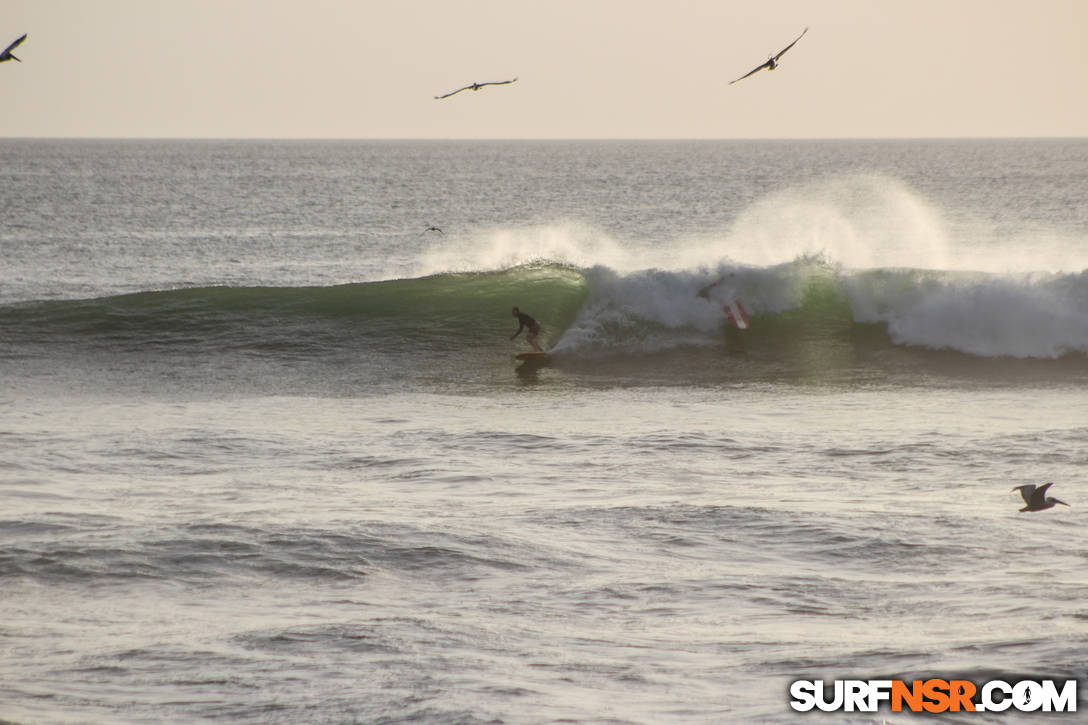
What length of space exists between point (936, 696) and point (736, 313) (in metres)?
14.4

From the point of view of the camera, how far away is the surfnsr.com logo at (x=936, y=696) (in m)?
5.96

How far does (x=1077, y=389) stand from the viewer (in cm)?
1584

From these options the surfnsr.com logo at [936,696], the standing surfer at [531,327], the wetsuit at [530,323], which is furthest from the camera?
the wetsuit at [530,323]

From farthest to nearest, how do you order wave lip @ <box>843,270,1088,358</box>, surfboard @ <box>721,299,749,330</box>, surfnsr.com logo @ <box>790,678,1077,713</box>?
surfboard @ <box>721,299,749,330</box>, wave lip @ <box>843,270,1088,358</box>, surfnsr.com logo @ <box>790,678,1077,713</box>

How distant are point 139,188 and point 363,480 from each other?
8206cm

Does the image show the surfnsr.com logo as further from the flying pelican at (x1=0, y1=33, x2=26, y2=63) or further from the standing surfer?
the standing surfer

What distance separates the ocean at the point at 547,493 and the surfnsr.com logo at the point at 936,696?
0.33 ft

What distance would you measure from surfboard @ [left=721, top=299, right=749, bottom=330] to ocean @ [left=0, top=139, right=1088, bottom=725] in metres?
0.16

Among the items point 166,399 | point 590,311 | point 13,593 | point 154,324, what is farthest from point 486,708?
point 154,324

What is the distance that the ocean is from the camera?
660 cm

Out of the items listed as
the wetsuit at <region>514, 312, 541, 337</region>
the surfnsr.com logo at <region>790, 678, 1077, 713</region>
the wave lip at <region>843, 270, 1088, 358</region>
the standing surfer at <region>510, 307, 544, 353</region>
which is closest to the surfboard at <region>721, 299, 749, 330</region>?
the wave lip at <region>843, 270, 1088, 358</region>

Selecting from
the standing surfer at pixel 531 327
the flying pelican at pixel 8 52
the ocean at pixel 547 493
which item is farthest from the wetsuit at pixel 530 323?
the flying pelican at pixel 8 52

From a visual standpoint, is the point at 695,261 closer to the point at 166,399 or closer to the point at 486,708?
the point at 166,399

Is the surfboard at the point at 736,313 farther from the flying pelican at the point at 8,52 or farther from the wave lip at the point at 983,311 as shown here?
the flying pelican at the point at 8,52
